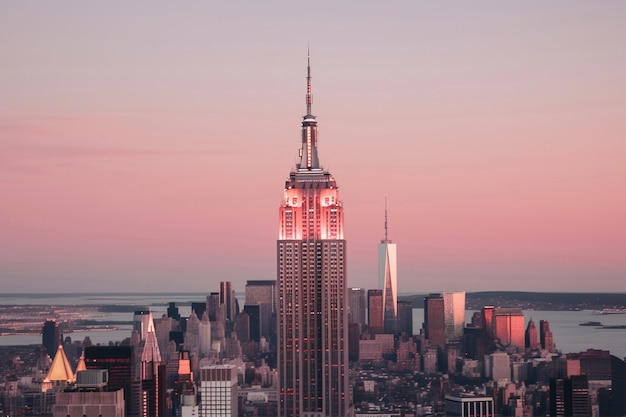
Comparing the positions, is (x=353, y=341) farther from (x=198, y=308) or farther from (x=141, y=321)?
(x=141, y=321)

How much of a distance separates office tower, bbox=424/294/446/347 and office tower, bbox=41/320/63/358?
490 inches

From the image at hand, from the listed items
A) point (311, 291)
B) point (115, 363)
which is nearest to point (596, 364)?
point (311, 291)

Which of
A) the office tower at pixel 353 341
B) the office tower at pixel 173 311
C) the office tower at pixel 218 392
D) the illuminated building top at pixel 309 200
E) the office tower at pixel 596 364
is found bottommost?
the office tower at pixel 218 392

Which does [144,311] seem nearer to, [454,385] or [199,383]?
[199,383]

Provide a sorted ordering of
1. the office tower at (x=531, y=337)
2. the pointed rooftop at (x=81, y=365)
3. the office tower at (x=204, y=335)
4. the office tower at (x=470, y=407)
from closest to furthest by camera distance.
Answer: the pointed rooftop at (x=81, y=365)
the office tower at (x=470, y=407)
the office tower at (x=531, y=337)
the office tower at (x=204, y=335)

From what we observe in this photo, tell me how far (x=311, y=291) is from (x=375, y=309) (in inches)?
214

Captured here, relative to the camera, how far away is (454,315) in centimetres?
4200

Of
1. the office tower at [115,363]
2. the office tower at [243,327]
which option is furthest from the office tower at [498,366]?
the office tower at [115,363]

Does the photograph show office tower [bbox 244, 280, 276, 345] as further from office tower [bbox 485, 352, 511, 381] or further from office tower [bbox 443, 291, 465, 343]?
office tower [bbox 485, 352, 511, 381]

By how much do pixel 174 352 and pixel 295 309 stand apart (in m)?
5.91

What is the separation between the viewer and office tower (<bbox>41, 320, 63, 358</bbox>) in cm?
3195

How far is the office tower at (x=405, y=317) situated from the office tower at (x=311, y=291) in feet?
27.1

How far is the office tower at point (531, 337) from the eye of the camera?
39875 mm

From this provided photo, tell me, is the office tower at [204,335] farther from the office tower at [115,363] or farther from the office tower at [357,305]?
the office tower at [357,305]
